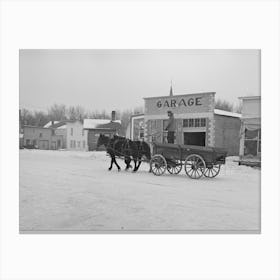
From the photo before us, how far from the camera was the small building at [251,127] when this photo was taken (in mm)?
4055

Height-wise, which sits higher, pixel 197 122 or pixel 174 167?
pixel 197 122

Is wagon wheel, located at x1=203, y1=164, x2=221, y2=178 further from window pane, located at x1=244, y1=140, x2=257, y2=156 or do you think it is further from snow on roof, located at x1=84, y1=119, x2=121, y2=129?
snow on roof, located at x1=84, y1=119, x2=121, y2=129

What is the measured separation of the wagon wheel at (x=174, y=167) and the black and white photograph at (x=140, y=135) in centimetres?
1

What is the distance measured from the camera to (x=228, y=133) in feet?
13.5

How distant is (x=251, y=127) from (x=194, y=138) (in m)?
0.73

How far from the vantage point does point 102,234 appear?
13.1 ft

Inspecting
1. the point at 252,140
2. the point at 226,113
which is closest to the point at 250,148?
the point at 252,140

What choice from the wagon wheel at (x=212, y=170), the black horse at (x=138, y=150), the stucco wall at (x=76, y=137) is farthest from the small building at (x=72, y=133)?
the wagon wheel at (x=212, y=170)

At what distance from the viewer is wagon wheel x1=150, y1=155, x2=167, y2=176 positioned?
4309mm

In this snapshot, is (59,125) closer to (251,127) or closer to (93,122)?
(93,122)
